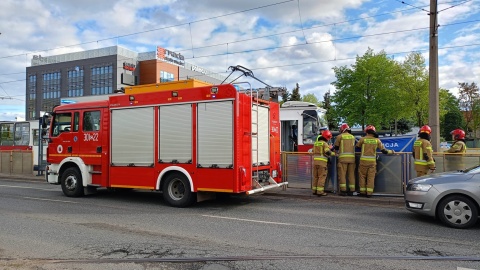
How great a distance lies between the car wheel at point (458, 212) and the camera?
22.2 feet

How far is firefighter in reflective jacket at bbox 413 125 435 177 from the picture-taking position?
30.2 ft

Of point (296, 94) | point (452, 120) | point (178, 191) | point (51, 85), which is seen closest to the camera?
point (178, 191)

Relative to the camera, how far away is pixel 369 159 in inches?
394

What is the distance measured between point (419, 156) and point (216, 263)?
653 cm

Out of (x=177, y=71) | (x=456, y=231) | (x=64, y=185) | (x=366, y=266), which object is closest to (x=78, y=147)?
(x=64, y=185)

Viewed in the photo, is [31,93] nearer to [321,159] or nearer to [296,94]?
[296,94]

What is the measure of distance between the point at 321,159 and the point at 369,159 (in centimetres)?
124

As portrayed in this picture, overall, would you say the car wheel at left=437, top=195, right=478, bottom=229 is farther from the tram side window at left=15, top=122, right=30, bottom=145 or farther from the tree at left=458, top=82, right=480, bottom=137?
the tree at left=458, top=82, right=480, bottom=137

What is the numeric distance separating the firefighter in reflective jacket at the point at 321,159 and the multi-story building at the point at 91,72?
68087 mm

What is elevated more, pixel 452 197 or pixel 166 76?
pixel 166 76

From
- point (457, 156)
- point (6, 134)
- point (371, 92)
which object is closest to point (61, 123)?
A: point (457, 156)

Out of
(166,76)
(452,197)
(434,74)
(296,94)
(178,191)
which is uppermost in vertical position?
(166,76)

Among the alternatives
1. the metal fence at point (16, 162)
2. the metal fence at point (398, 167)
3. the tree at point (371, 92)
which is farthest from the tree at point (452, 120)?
the metal fence at point (16, 162)

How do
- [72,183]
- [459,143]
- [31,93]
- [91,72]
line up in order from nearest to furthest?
[459,143]
[72,183]
[91,72]
[31,93]
